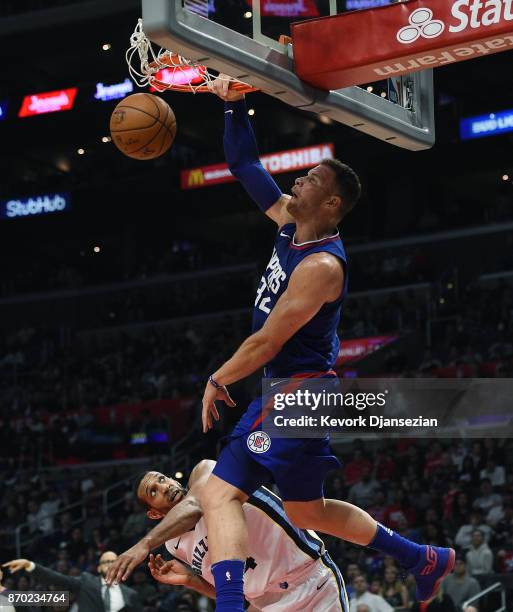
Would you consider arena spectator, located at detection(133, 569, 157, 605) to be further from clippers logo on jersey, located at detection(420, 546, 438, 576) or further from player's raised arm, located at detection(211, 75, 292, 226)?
player's raised arm, located at detection(211, 75, 292, 226)

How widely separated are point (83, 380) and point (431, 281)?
851 centimetres

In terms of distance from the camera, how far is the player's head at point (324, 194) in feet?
19.2

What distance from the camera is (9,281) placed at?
32.8 meters

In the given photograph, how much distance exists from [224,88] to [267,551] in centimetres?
267

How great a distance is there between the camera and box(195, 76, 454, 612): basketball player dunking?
543cm

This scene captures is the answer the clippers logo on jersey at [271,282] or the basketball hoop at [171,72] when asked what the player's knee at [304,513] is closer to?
the clippers logo on jersey at [271,282]

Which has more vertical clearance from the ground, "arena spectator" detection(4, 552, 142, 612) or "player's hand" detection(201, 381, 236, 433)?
"player's hand" detection(201, 381, 236, 433)

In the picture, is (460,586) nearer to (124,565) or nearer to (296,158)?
(124,565)

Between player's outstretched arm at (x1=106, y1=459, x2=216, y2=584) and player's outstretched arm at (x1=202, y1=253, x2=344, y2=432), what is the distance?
56 cm

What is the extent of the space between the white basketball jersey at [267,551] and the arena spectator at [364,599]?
5.54 m

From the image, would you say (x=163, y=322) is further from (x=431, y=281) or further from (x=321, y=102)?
(x=321, y=102)

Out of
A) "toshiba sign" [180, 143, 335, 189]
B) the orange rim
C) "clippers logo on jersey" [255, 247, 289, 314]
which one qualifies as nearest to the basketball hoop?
the orange rim

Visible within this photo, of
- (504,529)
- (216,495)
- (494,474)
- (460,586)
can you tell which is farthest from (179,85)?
(494,474)

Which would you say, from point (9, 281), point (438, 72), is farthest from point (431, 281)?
Result: point (9, 281)
